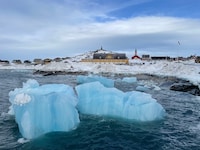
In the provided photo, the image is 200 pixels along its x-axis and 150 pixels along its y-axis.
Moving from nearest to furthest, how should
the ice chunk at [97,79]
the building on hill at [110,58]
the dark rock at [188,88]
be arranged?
1. the dark rock at [188,88]
2. the ice chunk at [97,79]
3. the building on hill at [110,58]

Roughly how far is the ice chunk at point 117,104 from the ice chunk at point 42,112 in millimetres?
3142

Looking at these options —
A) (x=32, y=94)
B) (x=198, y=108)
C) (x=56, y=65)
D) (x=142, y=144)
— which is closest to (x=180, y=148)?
(x=142, y=144)

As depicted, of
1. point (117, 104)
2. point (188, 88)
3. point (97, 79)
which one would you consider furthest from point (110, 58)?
point (117, 104)

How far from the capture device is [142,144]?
12102 millimetres

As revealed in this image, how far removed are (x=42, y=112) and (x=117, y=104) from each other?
4.96 meters

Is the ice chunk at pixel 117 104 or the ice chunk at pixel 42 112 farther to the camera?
the ice chunk at pixel 117 104

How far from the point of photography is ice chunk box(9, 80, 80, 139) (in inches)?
497

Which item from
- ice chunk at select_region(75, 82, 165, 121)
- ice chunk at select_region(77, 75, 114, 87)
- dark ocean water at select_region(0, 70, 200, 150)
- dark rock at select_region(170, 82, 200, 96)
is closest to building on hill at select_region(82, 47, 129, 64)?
ice chunk at select_region(77, 75, 114, 87)

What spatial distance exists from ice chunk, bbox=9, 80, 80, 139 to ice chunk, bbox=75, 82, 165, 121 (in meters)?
3.14

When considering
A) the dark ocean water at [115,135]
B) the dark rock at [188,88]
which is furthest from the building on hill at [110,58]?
the dark ocean water at [115,135]

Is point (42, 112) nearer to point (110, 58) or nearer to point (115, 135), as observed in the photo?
point (115, 135)

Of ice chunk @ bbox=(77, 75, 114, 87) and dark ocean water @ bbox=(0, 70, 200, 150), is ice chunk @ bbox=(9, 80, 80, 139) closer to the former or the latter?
dark ocean water @ bbox=(0, 70, 200, 150)

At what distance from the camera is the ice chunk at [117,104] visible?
15.8 m

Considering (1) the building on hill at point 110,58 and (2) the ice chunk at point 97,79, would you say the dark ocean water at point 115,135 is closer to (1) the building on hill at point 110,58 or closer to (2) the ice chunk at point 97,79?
(2) the ice chunk at point 97,79
